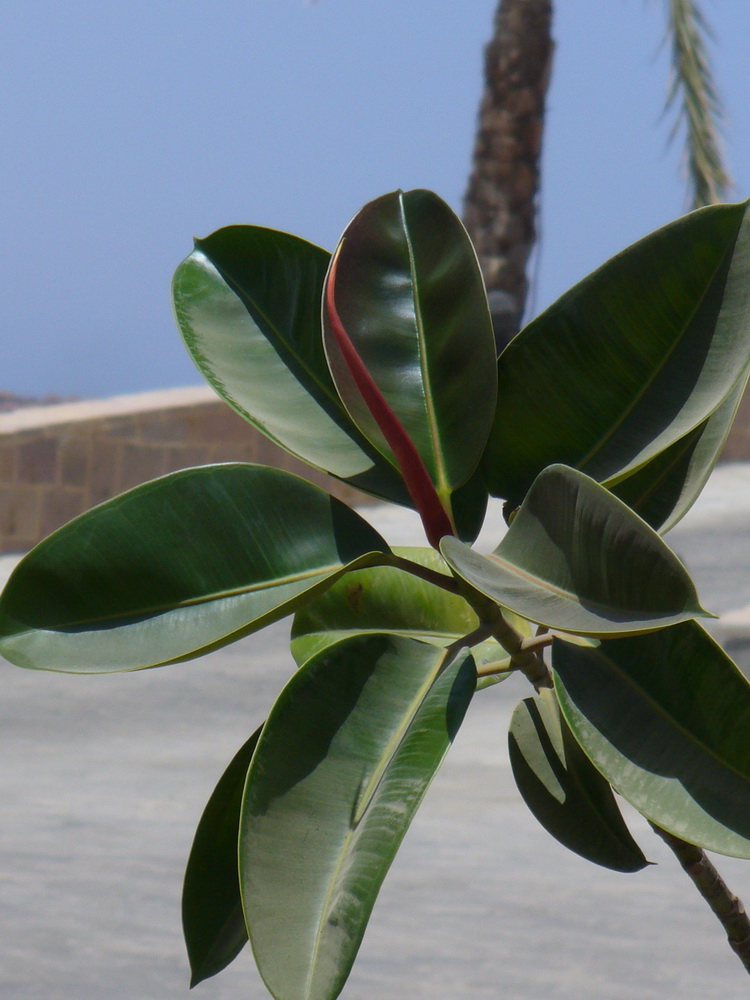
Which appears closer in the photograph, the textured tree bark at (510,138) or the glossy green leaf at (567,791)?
the glossy green leaf at (567,791)

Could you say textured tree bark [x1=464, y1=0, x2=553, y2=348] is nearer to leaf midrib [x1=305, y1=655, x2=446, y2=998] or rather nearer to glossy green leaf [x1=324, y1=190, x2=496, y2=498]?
glossy green leaf [x1=324, y1=190, x2=496, y2=498]

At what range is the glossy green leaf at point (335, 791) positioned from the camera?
60cm

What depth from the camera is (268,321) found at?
2.67 feet

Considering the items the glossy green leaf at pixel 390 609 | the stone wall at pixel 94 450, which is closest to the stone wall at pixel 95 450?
the stone wall at pixel 94 450

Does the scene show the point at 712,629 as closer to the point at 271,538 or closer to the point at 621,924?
the point at 621,924

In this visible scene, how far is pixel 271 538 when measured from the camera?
0.72 m

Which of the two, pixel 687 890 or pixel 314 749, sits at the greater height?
pixel 314 749

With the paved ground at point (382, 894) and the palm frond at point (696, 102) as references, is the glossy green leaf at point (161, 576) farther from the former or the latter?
the palm frond at point (696, 102)

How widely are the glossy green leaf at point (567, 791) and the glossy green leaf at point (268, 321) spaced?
9.7 inches

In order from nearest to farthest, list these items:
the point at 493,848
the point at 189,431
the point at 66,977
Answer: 1. the point at 66,977
2. the point at 493,848
3. the point at 189,431

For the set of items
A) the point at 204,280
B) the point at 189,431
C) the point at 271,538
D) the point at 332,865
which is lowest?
the point at 189,431

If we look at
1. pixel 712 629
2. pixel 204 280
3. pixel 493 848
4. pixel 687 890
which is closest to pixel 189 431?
pixel 712 629

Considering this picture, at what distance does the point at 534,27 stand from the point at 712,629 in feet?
17.5

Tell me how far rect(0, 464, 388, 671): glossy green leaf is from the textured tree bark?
7.36 metres
